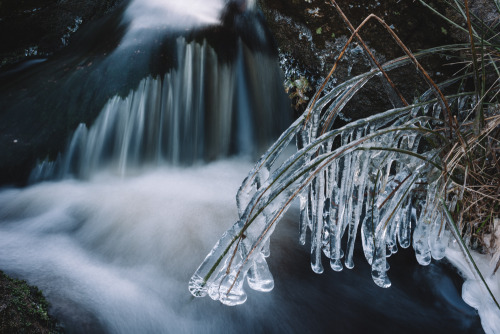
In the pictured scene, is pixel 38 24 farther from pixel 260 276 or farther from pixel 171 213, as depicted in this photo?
pixel 260 276

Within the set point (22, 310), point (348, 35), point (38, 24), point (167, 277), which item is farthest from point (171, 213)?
point (38, 24)

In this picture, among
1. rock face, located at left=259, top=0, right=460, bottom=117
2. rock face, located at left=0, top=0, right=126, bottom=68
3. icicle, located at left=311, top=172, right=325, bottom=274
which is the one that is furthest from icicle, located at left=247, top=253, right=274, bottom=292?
rock face, located at left=0, top=0, right=126, bottom=68

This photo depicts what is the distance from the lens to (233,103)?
4.15 meters

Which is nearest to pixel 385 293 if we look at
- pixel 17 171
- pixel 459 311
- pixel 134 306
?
pixel 459 311

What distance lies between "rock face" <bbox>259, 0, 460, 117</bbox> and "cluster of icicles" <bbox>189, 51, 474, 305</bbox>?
37.5 inches

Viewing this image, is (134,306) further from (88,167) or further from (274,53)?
(274,53)

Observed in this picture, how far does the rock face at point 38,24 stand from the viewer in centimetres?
463

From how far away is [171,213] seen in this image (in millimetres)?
3129

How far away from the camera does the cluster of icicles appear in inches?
61.4

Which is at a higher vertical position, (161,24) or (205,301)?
(161,24)

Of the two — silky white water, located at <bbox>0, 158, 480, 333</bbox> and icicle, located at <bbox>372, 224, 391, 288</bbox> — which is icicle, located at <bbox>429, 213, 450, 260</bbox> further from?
icicle, located at <bbox>372, 224, 391, 288</bbox>

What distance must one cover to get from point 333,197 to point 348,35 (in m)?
1.78

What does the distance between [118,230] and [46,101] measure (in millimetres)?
1949

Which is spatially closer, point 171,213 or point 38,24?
point 171,213
